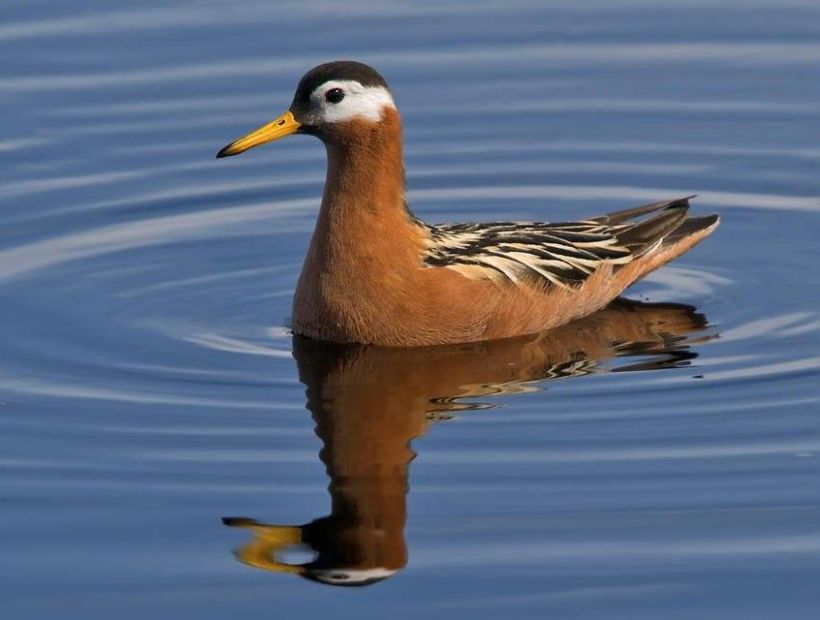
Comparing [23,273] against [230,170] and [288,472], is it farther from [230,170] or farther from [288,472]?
[288,472]

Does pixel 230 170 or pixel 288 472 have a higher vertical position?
pixel 230 170

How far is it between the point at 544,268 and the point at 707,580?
540cm

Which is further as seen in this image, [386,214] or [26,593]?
[386,214]

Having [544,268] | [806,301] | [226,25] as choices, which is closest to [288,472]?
[544,268]

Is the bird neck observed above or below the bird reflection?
above

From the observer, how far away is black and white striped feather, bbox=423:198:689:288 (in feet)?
51.6

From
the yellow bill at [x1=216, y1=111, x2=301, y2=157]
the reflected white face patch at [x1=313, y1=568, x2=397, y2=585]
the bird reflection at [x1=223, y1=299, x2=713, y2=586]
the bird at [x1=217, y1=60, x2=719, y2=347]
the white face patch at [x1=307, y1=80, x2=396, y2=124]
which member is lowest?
the reflected white face patch at [x1=313, y1=568, x2=397, y2=585]

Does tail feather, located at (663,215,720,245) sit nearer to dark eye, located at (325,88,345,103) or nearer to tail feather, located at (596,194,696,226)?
tail feather, located at (596,194,696,226)

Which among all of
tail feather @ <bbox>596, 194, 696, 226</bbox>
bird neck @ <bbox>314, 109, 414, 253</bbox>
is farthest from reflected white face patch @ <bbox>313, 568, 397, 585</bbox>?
tail feather @ <bbox>596, 194, 696, 226</bbox>

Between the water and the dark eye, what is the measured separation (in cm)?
187

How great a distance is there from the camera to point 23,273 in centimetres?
1673

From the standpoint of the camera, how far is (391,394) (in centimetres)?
1428

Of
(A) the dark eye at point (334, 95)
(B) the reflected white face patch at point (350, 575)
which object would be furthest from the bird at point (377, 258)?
(B) the reflected white face patch at point (350, 575)

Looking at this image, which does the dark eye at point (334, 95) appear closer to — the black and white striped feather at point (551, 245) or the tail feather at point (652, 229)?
the black and white striped feather at point (551, 245)
